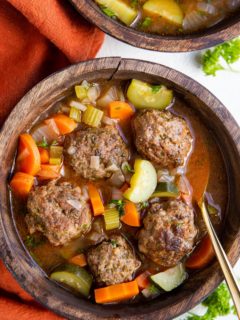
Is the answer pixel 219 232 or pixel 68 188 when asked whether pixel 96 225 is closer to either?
pixel 68 188

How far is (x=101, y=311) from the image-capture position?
4270 mm

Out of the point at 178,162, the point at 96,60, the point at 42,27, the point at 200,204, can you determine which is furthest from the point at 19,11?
the point at 200,204

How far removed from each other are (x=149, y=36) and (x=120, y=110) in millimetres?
529

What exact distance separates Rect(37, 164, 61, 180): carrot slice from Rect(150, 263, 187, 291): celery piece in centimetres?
97

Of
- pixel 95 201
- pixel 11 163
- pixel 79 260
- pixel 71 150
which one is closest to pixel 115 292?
pixel 79 260

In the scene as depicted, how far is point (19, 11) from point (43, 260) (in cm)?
174

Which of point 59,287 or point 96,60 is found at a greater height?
point 96,60

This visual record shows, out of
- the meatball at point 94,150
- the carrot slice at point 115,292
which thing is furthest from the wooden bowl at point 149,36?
the carrot slice at point 115,292

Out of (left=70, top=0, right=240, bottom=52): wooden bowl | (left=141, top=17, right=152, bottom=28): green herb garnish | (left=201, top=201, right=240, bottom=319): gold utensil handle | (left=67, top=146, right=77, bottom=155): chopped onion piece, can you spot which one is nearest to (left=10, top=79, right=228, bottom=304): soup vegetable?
(left=67, top=146, right=77, bottom=155): chopped onion piece

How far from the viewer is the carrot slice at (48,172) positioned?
4.33 metres

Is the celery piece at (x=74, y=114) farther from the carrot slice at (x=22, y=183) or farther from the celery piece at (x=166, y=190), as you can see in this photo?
the celery piece at (x=166, y=190)

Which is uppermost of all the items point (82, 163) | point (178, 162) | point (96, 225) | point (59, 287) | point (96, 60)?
point (96, 60)

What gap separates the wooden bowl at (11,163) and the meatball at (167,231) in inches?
10.2

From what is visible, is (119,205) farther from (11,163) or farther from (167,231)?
(11,163)
